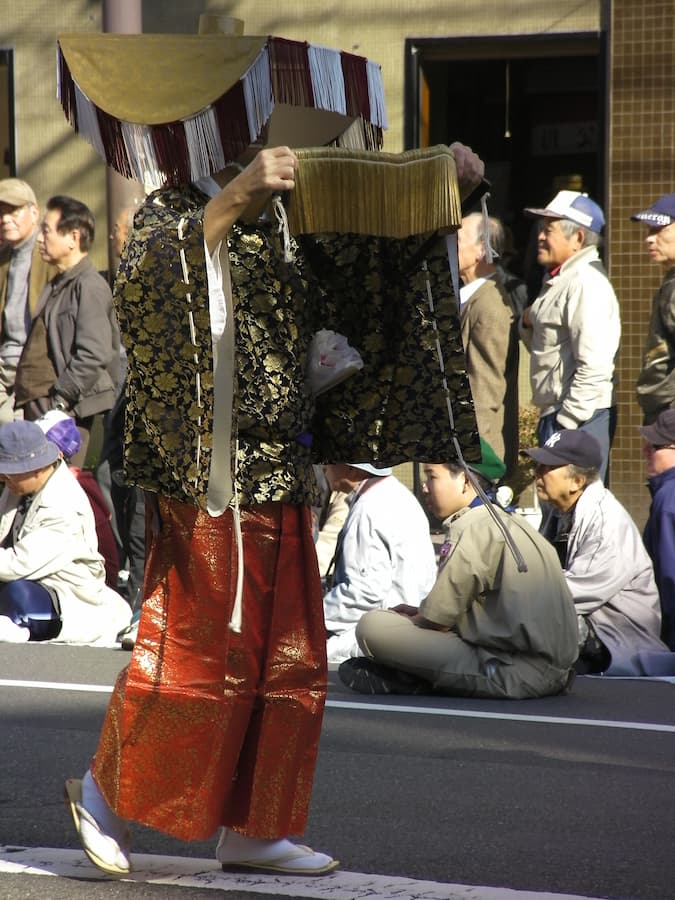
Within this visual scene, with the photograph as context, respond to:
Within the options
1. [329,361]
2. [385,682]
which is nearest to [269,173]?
[329,361]

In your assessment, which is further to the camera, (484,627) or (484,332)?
(484,332)

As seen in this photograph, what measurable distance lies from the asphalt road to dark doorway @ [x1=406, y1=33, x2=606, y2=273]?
17.4 ft

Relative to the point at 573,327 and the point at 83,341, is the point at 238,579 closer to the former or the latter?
the point at 573,327

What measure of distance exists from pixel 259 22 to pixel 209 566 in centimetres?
826

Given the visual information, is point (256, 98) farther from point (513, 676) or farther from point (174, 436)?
point (513, 676)

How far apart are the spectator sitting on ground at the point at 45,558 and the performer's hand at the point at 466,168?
166 inches

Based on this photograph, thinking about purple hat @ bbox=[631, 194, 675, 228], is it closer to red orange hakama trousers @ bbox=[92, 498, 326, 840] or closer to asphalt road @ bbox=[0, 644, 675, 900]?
asphalt road @ bbox=[0, 644, 675, 900]

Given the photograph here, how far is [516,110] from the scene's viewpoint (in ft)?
37.2

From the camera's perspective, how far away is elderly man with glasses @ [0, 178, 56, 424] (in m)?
9.27

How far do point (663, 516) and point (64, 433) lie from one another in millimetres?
2991

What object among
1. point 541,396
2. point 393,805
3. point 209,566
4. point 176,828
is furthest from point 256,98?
point 541,396

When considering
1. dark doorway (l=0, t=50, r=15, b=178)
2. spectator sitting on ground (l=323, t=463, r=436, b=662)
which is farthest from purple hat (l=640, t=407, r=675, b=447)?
dark doorway (l=0, t=50, r=15, b=178)

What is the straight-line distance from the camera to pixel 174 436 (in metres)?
3.71

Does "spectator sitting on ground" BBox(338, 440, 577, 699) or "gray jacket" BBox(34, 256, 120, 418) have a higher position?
"gray jacket" BBox(34, 256, 120, 418)
